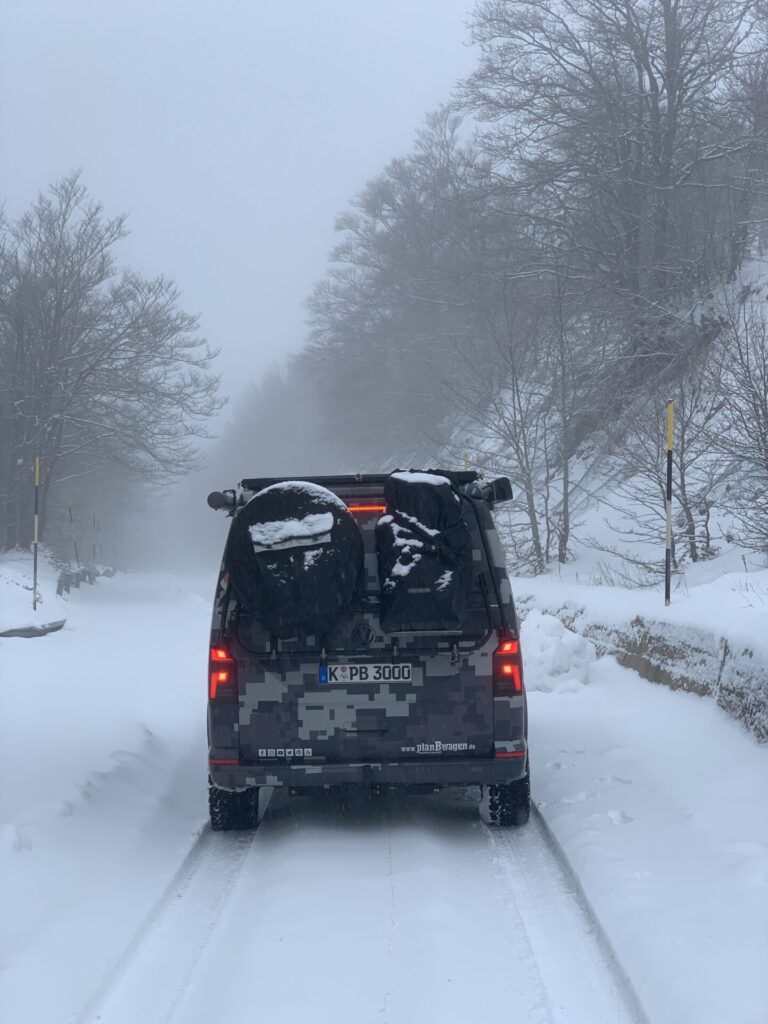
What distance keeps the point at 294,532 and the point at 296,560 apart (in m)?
0.15

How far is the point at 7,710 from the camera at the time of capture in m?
11.7

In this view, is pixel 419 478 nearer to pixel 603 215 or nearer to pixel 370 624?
pixel 370 624

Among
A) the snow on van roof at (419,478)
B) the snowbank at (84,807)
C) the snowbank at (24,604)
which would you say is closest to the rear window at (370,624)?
the snow on van roof at (419,478)

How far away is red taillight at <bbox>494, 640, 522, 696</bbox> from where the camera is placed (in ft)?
21.1

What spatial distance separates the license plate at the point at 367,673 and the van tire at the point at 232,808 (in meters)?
1.09

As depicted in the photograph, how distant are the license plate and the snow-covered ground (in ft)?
3.32

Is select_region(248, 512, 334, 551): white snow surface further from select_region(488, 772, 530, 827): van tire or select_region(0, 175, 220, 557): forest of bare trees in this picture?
select_region(0, 175, 220, 557): forest of bare trees

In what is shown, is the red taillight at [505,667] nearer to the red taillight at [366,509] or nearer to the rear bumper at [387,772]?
the rear bumper at [387,772]

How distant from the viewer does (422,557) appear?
20.6ft

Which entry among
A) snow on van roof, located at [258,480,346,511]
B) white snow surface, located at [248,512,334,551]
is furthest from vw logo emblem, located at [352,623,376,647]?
snow on van roof, located at [258,480,346,511]

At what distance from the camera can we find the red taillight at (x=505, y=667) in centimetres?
644

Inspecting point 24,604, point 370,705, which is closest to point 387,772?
point 370,705

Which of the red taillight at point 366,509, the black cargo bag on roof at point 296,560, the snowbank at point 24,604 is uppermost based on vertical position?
the red taillight at point 366,509

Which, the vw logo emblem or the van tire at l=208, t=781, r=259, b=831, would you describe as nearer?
the vw logo emblem
